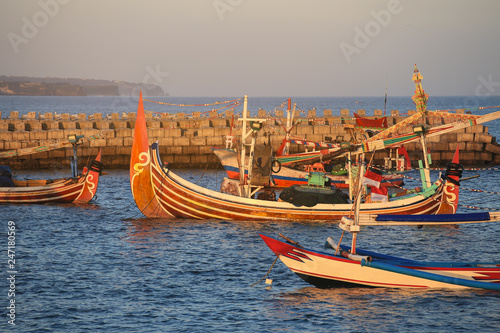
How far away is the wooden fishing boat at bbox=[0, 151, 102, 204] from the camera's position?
33.3 meters

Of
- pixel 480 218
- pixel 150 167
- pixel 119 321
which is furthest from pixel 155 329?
pixel 150 167

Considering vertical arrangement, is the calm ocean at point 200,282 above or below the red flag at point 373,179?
below

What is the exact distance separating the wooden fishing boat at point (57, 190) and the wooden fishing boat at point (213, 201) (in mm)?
5878

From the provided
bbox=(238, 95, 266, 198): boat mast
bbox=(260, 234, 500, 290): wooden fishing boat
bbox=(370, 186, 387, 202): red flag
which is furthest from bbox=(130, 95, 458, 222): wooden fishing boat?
bbox=(260, 234, 500, 290): wooden fishing boat

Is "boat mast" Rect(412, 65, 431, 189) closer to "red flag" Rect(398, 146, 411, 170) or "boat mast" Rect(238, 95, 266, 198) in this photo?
"boat mast" Rect(238, 95, 266, 198)

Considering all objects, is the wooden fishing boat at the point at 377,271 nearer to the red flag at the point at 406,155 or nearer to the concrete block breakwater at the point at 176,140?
the red flag at the point at 406,155

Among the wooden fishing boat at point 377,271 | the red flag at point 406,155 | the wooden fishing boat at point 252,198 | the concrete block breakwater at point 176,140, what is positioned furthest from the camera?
the concrete block breakwater at point 176,140

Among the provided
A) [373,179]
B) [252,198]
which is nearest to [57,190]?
[252,198]

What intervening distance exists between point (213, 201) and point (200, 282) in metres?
7.92

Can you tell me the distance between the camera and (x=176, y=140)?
1973 inches

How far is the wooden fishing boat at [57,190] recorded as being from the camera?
33.3 m

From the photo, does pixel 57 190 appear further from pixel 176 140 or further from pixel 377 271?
pixel 377 271

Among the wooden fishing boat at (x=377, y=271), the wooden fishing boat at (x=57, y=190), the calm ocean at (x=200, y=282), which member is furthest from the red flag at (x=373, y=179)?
the wooden fishing boat at (x=57, y=190)

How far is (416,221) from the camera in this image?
18812mm
